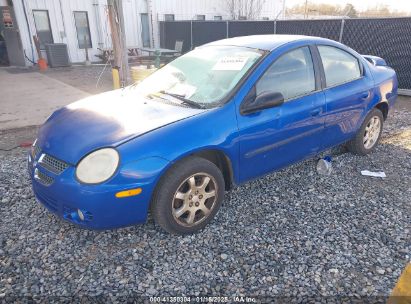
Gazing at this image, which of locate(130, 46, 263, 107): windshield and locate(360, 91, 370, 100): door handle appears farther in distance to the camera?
locate(360, 91, 370, 100): door handle

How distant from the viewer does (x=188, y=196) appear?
8.81 feet

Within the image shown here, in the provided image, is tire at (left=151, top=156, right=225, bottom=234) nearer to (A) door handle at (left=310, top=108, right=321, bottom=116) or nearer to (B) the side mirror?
(B) the side mirror

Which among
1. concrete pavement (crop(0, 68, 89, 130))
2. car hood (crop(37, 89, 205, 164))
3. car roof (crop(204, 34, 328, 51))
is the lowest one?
concrete pavement (crop(0, 68, 89, 130))

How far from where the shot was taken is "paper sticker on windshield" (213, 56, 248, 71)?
10.0 ft

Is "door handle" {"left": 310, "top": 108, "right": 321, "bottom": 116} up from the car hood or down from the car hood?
down

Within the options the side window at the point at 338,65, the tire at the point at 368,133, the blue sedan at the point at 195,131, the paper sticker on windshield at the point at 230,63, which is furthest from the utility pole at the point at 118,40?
the tire at the point at 368,133

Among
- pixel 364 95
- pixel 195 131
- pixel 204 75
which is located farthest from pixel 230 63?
pixel 364 95

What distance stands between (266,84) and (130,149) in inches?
56.0

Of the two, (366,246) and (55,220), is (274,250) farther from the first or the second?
(55,220)

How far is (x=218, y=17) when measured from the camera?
67.3 ft

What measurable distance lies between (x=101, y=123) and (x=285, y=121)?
167 cm

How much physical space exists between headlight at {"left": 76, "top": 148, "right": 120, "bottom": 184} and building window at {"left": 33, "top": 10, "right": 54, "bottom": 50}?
13.7 meters

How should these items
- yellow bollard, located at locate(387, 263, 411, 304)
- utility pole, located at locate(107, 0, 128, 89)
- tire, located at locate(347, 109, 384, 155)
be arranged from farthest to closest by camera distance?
1. utility pole, located at locate(107, 0, 128, 89)
2. tire, located at locate(347, 109, 384, 155)
3. yellow bollard, located at locate(387, 263, 411, 304)

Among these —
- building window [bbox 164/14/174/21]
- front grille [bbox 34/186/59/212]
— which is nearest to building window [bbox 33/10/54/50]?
building window [bbox 164/14/174/21]
